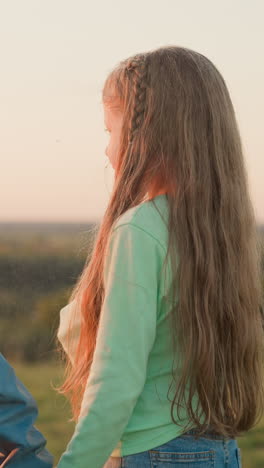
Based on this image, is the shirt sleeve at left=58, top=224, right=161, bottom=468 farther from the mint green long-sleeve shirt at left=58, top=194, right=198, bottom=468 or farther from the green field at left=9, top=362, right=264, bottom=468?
the green field at left=9, top=362, right=264, bottom=468

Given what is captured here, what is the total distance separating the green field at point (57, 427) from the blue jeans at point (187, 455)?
1.90m

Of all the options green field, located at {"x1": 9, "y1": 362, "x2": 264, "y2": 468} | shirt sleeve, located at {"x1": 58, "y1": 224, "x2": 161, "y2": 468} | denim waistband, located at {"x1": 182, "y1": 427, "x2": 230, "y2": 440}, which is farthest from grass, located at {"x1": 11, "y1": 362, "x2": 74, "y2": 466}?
shirt sleeve, located at {"x1": 58, "y1": 224, "x2": 161, "y2": 468}

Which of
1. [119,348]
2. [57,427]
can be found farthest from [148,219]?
[57,427]

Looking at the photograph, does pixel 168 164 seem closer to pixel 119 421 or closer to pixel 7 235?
pixel 119 421

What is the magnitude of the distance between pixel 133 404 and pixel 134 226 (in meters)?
0.32

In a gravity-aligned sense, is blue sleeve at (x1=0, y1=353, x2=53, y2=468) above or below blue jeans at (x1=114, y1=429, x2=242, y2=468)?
above

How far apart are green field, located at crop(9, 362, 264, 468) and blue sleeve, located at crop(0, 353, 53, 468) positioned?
1.90 metres

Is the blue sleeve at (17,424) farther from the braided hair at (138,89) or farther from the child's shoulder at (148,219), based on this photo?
the braided hair at (138,89)

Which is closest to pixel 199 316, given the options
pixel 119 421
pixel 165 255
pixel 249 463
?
pixel 165 255

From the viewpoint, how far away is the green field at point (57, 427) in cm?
398

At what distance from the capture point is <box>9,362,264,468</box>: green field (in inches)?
157

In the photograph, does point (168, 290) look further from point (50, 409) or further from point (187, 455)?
point (50, 409)

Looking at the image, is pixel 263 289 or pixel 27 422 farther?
pixel 263 289

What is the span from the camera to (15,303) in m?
13.6
